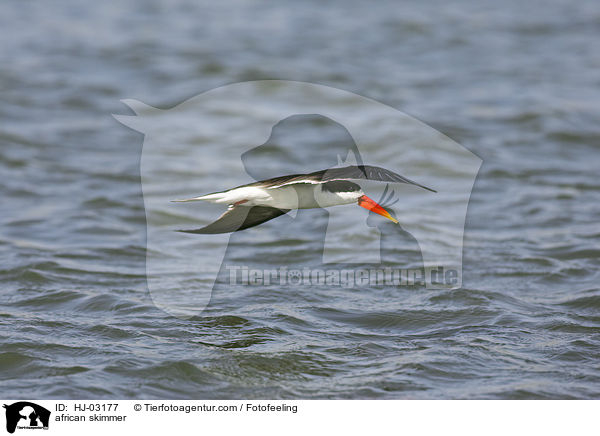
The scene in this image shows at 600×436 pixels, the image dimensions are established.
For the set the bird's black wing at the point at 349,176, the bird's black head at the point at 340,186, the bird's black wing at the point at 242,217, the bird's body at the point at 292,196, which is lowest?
the bird's black wing at the point at 242,217

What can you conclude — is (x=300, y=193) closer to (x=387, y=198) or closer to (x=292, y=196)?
(x=292, y=196)

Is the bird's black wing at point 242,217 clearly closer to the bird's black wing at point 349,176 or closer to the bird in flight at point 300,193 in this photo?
the bird in flight at point 300,193

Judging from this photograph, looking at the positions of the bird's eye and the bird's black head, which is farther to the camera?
the bird's eye

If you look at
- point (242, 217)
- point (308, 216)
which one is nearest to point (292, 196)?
point (242, 217)

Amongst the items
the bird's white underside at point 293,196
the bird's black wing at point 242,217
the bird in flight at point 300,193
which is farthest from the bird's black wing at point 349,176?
the bird's black wing at point 242,217

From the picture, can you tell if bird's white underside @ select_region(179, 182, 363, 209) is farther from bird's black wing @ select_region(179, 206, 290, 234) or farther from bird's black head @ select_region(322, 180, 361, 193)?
bird's black wing @ select_region(179, 206, 290, 234)

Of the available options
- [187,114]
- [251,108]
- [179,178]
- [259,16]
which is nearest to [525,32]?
[259,16]

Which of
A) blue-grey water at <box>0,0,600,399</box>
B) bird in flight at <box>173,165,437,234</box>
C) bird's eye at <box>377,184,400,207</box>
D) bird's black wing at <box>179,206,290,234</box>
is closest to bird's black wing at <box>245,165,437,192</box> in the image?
bird in flight at <box>173,165,437,234</box>

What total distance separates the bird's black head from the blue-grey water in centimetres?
124

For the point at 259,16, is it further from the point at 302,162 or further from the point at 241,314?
the point at 241,314

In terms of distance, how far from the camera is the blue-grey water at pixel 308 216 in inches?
211

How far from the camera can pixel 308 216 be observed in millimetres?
8914

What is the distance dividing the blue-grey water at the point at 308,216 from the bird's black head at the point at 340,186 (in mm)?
1238

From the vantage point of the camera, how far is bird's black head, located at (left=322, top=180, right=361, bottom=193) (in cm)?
511
